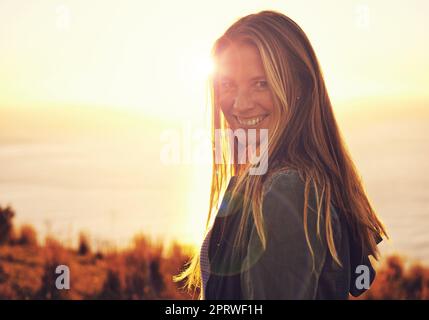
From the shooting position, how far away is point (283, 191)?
4.78 feet

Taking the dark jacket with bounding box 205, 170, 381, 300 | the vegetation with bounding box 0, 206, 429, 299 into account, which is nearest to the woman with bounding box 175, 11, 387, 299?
the dark jacket with bounding box 205, 170, 381, 300

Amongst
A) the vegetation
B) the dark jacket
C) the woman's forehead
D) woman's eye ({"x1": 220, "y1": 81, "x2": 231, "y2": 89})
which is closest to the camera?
the dark jacket

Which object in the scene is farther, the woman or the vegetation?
the vegetation

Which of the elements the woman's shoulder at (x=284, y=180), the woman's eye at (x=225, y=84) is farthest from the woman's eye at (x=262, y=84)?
the woman's shoulder at (x=284, y=180)

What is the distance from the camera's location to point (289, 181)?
4.85ft

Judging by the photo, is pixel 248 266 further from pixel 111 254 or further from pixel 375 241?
pixel 111 254

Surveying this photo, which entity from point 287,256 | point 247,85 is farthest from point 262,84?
point 287,256

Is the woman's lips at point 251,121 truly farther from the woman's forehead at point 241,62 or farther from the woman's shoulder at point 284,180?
the woman's shoulder at point 284,180

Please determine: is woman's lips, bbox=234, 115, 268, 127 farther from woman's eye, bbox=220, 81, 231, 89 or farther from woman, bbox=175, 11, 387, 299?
woman's eye, bbox=220, 81, 231, 89

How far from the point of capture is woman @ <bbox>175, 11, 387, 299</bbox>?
4.70 feet

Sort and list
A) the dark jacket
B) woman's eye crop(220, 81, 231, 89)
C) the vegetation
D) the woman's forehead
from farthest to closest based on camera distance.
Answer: the vegetation, woman's eye crop(220, 81, 231, 89), the woman's forehead, the dark jacket

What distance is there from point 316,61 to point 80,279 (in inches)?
141
